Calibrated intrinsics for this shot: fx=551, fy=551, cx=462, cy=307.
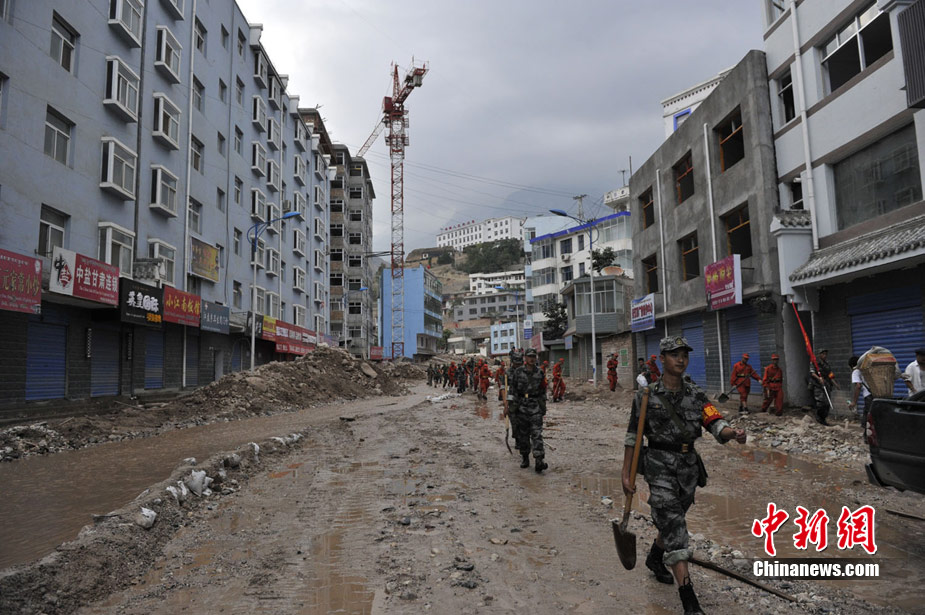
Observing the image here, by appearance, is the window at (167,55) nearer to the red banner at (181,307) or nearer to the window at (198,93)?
the window at (198,93)

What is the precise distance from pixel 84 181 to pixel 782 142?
20.7 metres

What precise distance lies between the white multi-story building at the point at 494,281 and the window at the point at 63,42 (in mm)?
99043

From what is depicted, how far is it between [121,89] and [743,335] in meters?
22.1

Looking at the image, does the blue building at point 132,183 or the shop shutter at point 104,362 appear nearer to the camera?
the blue building at point 132,183

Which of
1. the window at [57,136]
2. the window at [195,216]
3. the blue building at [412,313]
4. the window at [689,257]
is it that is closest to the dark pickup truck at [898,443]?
the window at [689,257]

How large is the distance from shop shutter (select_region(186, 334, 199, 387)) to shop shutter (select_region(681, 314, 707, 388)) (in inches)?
817

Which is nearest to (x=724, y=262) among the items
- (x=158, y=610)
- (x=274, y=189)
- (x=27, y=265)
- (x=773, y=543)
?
(x=773, y=543)

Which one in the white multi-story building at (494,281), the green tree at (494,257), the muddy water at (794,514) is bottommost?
the muddy water at (794,514)

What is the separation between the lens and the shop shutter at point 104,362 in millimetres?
17297

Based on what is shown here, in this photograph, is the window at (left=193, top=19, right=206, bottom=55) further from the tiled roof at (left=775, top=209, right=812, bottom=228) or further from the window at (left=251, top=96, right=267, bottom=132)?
the tiled roof at (left=775, top=209, right=812, bottom=228)

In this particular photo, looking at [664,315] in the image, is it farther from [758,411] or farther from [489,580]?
[489,580]

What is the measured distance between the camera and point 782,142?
15711 mm

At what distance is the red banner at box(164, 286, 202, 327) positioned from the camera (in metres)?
20.5

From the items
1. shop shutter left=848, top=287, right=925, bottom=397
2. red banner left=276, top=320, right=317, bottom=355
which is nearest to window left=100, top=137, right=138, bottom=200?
red banner left=276, top=320, right=317, bottom=355
